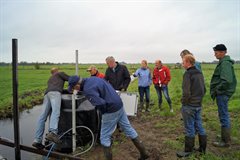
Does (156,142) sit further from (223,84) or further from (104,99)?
(104,99)

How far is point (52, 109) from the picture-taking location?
19.6 ft

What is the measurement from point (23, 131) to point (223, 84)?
22.5ft

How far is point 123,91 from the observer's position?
7.61 m

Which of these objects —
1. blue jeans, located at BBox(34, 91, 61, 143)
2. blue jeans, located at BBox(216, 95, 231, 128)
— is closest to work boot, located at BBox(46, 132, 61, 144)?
blue jeans, located at BBox(34, 91, 61, 143)

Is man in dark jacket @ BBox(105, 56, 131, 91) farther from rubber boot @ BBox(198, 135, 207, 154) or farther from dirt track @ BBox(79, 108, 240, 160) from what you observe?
rubber boot @ BBox(198, 135, 207, 154)

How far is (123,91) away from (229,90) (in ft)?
10.0

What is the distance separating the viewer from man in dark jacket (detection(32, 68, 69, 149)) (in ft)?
19.1

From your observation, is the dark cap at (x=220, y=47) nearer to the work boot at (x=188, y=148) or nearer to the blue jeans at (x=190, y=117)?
the blue jeans at (x=190, y=117)

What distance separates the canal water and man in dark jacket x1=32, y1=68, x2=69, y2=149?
607mm

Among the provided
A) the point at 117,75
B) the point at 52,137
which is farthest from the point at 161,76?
the point at 52,137

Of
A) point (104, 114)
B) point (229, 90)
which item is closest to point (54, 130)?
point (104, 114)

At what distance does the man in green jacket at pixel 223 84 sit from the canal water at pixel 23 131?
176 inches

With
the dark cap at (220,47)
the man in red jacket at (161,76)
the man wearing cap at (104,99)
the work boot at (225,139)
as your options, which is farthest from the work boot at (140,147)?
the man in red jacket at (161,76)

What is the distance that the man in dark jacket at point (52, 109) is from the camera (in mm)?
5809
